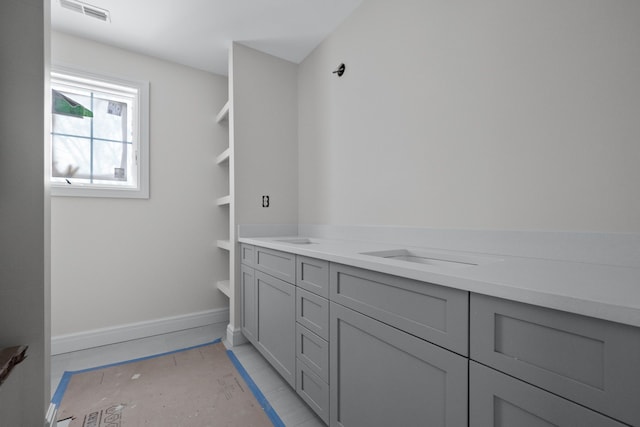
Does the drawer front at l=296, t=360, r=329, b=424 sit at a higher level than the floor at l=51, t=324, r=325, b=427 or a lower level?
higher

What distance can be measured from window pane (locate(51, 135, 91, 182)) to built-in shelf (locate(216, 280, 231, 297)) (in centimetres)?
148

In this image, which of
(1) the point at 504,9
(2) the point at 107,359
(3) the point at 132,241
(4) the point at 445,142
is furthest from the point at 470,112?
(2) the point at 107,359

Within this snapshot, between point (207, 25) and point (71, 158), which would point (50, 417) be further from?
point (207, 25)

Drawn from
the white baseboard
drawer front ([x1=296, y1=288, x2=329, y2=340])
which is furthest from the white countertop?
the white baseboard

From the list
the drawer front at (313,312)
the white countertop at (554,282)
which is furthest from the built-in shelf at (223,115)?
the white countertop at (554,282)

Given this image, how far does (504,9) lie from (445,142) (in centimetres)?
58

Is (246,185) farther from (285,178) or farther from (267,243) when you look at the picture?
(267,243)

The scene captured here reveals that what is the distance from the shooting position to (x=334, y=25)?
2146 mm

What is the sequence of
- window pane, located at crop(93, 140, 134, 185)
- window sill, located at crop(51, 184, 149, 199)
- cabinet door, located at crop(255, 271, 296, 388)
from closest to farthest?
cabinet door, located at crop(255, 271, 296, 388) < window sill, located at crop(51, 184, 149, 199) < window pane, located at crop(93, 140, 134, 185)

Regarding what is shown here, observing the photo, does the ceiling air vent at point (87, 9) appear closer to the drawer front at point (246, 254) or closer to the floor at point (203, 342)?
the drawer front at point (246, 254)

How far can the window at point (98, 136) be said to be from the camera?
2254 millimetres

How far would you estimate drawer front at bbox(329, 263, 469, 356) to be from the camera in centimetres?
73

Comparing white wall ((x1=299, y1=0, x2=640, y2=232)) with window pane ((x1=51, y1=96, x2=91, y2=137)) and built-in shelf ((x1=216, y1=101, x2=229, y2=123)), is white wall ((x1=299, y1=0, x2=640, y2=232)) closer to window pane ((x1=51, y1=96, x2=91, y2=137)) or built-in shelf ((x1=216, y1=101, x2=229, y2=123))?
built-in shelf ((x1=216, y1=101, x2=229, y2=123))

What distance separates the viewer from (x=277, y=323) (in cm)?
173
